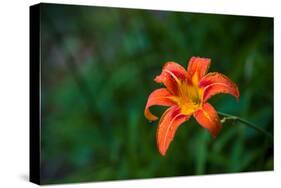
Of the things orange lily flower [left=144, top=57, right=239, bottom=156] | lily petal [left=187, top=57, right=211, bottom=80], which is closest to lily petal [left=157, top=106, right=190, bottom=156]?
orange lily flower [left=144, top=57, right=239, bottom=156]

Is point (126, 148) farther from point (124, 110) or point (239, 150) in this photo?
point (239, 150)

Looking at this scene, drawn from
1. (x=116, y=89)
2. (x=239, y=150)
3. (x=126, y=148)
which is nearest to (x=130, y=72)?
(x=116, y=89)

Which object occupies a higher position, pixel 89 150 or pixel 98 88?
pixel 98 88

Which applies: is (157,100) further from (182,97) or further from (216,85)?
(216,85)

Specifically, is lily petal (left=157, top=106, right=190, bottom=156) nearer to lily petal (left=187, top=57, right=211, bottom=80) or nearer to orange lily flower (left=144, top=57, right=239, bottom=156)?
orange lily flower (left=144, top=57, right=239, bottom=156)

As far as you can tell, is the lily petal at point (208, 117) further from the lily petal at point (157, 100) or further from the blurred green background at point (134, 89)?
the lily petal at point (157, 100)
